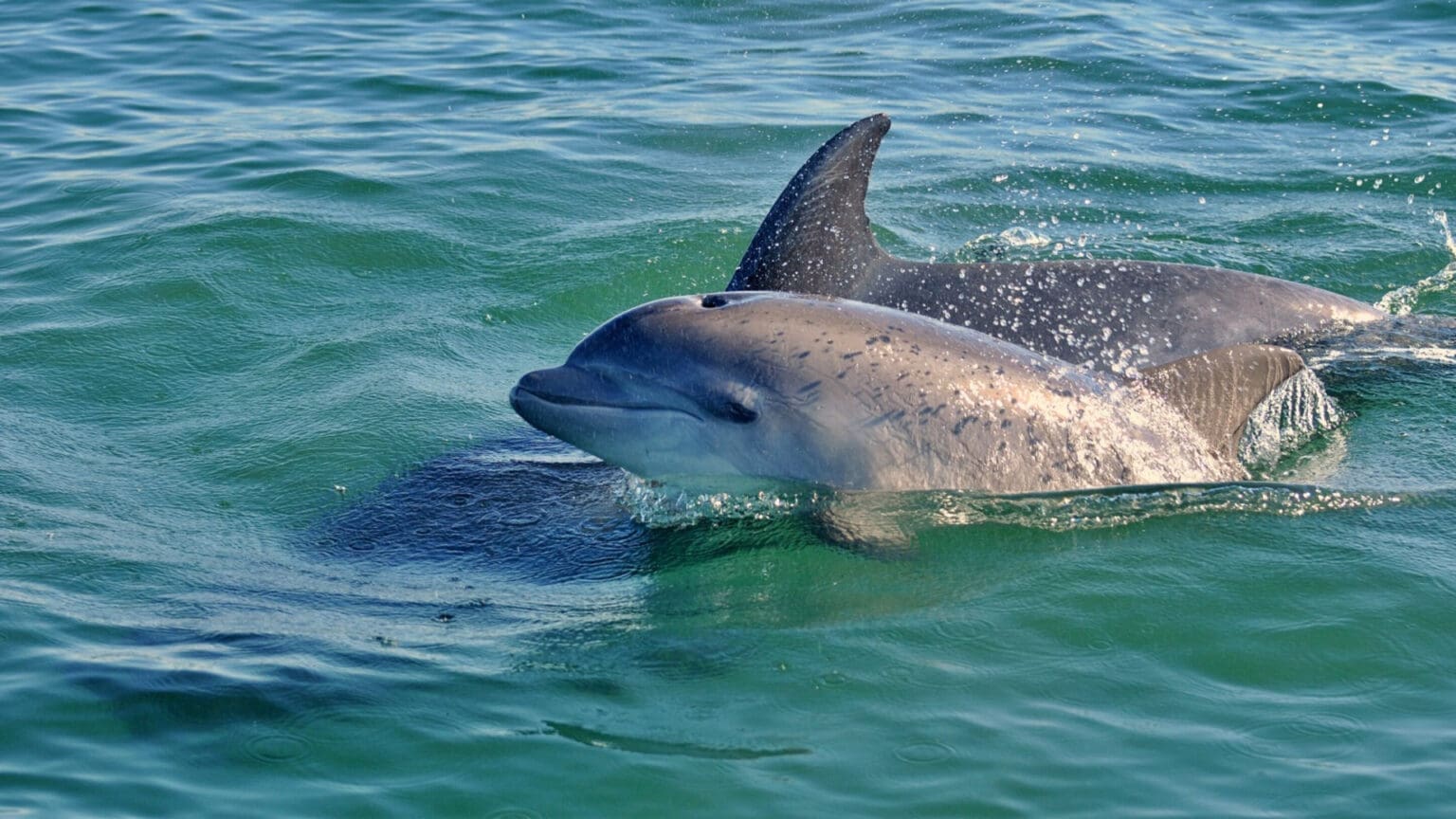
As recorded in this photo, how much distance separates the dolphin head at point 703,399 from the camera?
818 centimetres

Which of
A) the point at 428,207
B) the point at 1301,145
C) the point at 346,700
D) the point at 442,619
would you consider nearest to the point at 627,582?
the point at 442,619

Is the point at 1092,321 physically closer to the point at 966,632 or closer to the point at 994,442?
the point at 994,442

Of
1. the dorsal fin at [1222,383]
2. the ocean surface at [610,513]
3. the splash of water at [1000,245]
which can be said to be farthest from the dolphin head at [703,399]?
the splash of water at [1000,245]

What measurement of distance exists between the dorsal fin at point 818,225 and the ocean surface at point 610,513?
6.18ft

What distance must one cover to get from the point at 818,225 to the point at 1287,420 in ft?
10.7

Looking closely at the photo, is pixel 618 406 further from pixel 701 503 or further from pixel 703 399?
pixel 701 503

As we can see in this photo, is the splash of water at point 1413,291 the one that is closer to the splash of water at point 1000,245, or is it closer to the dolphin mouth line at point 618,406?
the splash of water at point 1000,245

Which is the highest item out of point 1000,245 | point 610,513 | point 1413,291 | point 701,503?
point 1000,245

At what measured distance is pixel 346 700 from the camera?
7.07 metres

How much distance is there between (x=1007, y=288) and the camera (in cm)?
1136

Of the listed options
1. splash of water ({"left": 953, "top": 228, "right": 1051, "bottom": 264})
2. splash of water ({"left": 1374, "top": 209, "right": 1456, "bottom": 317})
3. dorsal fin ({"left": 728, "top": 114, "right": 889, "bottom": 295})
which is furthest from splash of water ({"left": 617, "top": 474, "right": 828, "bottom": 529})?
splash of water ({"left": 1374, "top": 209, "right": 1456, "bottom": 317})

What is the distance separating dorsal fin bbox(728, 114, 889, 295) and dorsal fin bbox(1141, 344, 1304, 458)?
9.35ft

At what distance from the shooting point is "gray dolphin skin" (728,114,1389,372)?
11.1m

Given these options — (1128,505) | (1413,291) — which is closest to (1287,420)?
(1128,505)
